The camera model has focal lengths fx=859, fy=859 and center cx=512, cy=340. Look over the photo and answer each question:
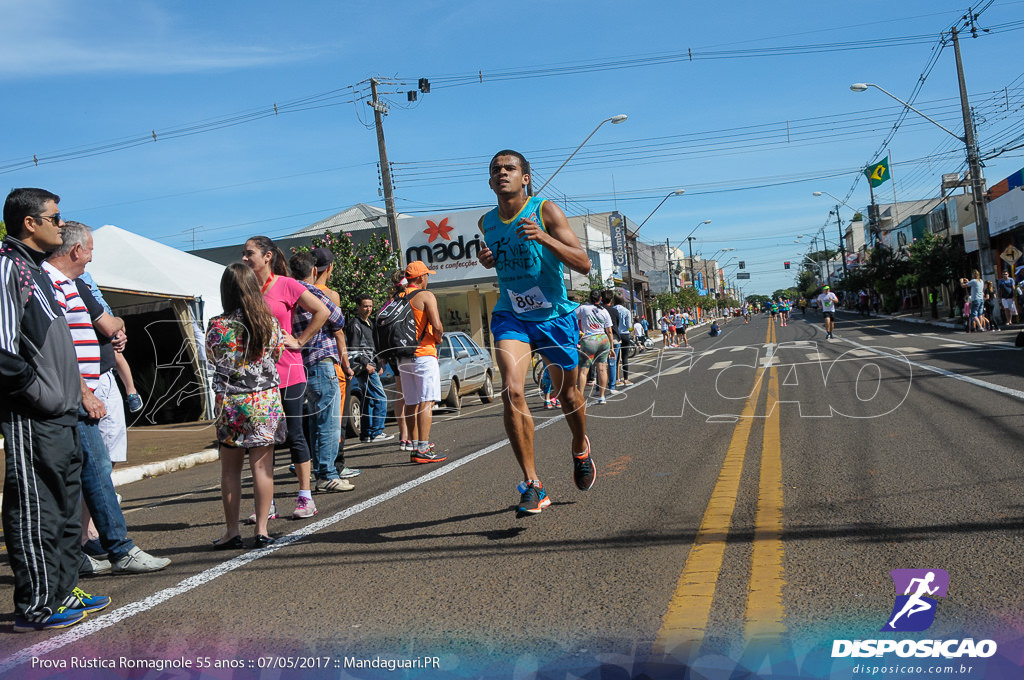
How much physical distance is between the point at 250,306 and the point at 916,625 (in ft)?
12.2

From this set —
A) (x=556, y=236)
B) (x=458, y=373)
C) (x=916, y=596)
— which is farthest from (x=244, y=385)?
(x=458, y=373)

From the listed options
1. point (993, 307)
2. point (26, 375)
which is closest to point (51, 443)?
point (26, 375)

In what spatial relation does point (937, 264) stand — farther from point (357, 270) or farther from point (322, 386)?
point (322, 386)

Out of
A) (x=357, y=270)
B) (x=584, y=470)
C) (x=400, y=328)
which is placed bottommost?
(x=584, y=470)

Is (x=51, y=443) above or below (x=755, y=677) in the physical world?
above

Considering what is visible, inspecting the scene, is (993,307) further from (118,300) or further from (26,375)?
(26,375)

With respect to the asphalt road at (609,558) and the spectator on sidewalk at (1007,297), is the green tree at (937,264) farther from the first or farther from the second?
the asphalt road at (609,558)

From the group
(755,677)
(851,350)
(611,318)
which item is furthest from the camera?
(851,350)

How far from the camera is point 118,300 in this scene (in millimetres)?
19625

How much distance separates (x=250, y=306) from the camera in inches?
196

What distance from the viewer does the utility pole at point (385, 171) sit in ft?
80.9

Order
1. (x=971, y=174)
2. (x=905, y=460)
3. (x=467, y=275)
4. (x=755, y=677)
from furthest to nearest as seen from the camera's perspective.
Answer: (x=467, y=275) → (x=971, y=174) → (x=905, y=460) → (x=755, y=677)

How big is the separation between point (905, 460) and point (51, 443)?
542cm

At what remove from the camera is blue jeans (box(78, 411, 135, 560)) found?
4668 millimetres
